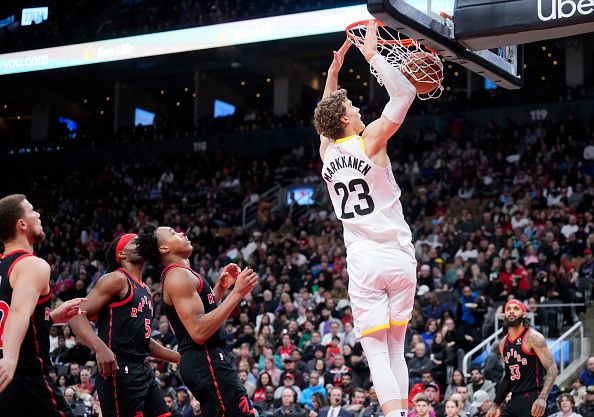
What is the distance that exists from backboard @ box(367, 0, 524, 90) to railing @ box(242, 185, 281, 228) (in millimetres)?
17724

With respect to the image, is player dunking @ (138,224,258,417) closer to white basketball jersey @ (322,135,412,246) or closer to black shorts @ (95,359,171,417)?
white basketball jersey @ (322,135,412,246)

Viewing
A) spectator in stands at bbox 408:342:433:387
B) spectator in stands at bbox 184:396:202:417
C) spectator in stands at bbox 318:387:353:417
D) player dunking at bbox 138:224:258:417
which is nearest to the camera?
player dunking at bbox 138:224:258:417

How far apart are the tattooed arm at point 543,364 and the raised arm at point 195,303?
439 centimetres

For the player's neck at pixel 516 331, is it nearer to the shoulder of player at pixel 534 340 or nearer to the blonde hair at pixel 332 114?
the shoulder of player at pixel 534 340

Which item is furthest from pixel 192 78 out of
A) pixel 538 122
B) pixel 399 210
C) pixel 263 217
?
pixel 399 210

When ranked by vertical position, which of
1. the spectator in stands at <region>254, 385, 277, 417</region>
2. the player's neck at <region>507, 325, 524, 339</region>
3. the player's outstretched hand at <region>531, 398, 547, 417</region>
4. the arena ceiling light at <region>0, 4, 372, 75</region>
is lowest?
the spectator in stands at <region>254, 385, 277, 417</region>

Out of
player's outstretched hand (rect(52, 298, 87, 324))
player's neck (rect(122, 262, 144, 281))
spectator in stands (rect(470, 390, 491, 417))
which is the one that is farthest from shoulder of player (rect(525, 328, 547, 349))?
player's outstretched hand (rect(52, 298, 87, 324))

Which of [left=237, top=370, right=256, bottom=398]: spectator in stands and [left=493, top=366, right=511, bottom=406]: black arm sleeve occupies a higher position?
[left=493, top=366, right=511, bottom=406]: black arm sleeve

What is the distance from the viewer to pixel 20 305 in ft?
16.1

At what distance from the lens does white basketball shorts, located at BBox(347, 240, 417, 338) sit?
18.6ft

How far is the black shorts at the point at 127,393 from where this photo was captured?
6.95 m

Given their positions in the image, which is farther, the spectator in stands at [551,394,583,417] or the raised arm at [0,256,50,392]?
the spectator in stands at [551,394,583,417]

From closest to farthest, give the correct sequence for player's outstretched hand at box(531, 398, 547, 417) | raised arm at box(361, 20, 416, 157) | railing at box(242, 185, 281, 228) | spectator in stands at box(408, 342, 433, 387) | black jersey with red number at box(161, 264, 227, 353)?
raised arm at box(361, 20, 416, 157), black jersey with red number at box(161, 264, 227, 353), player's outstretched hand at box(531, 398, 547, 417), spectator in stands at box(408, 342, 433, 387), railing at box(242, 185, 281, 228)

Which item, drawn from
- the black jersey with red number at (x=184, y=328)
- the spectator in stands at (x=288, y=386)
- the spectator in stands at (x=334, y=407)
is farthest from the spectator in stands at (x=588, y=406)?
the black jersey with red number at (x=184, y=328)
